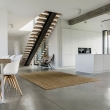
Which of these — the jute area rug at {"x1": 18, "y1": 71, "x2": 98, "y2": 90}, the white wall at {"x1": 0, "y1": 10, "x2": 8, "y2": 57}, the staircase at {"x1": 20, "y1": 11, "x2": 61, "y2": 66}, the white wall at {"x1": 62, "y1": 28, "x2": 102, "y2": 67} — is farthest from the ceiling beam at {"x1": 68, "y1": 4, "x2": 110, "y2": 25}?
the white wall at {"x1": 0, "y1": 10, "x2": 8, "y2": 57}

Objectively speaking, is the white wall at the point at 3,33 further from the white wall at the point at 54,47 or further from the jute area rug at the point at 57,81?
the white wall at the point at 54,47

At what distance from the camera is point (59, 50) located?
7988 millimetres

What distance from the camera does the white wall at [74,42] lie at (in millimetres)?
8133

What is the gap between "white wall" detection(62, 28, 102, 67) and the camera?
813 cm

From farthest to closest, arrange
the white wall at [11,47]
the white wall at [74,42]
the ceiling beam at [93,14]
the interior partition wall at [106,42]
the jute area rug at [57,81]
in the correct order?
the white wall at [11,47], the interior partition wall at [106,42], the white wall at [74,42], the ceiling beam at [93,14], the jute area rug at [57,81]

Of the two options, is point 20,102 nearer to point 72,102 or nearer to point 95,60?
point 72,102

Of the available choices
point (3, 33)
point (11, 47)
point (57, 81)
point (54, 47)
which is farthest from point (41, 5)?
point (11, 47)

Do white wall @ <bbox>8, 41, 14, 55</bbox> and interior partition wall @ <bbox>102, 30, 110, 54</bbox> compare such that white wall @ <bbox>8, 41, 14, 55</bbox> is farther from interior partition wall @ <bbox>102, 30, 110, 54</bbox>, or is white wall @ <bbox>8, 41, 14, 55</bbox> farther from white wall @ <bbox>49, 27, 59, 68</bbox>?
interior partition wall @ <bbox>102, 30, 110, 54</bbox>

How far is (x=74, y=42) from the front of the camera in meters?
8.52

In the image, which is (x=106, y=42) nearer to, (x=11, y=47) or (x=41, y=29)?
(x=41, y=29)

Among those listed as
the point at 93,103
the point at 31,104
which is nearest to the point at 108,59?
the point at 93,103

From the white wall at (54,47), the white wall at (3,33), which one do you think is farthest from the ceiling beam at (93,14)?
the white wall at (3,33)

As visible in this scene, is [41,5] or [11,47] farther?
[11,47]

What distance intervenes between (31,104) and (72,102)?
2.46 feet
